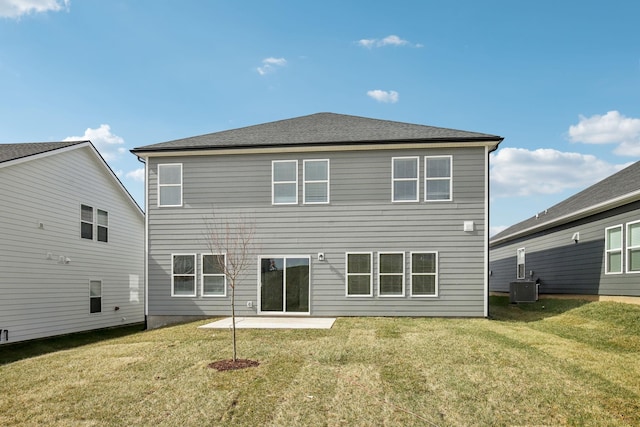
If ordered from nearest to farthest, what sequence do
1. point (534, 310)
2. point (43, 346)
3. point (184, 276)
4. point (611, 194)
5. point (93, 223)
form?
point (43, 346), point (611, 194), point (184, 276), point (534, 310), point (93, 223)

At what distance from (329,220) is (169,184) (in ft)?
16.6

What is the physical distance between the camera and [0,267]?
1284cm

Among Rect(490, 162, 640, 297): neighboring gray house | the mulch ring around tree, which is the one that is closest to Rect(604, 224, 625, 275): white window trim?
Rect(490, 162, 640, 297): neighboring gray house

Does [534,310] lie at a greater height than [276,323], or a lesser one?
lesser

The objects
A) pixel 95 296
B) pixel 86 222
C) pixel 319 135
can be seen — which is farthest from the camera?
pixel 95 296

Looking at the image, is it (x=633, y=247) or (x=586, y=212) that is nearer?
(x=633, y=247)

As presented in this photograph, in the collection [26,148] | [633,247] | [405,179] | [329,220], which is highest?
[26,148]

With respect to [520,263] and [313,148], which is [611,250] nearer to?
[520,263]

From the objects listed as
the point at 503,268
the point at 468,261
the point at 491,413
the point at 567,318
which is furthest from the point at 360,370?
the point at 503,268

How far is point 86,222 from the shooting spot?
16891mm

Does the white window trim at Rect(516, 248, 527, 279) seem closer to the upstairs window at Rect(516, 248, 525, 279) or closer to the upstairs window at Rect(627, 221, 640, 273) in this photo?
the upstairs window at Rect(516, 248, 525, 279)

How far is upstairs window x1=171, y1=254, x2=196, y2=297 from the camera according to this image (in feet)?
47.8

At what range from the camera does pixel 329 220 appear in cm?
1427

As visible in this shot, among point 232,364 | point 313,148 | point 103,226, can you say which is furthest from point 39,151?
point 232,364
